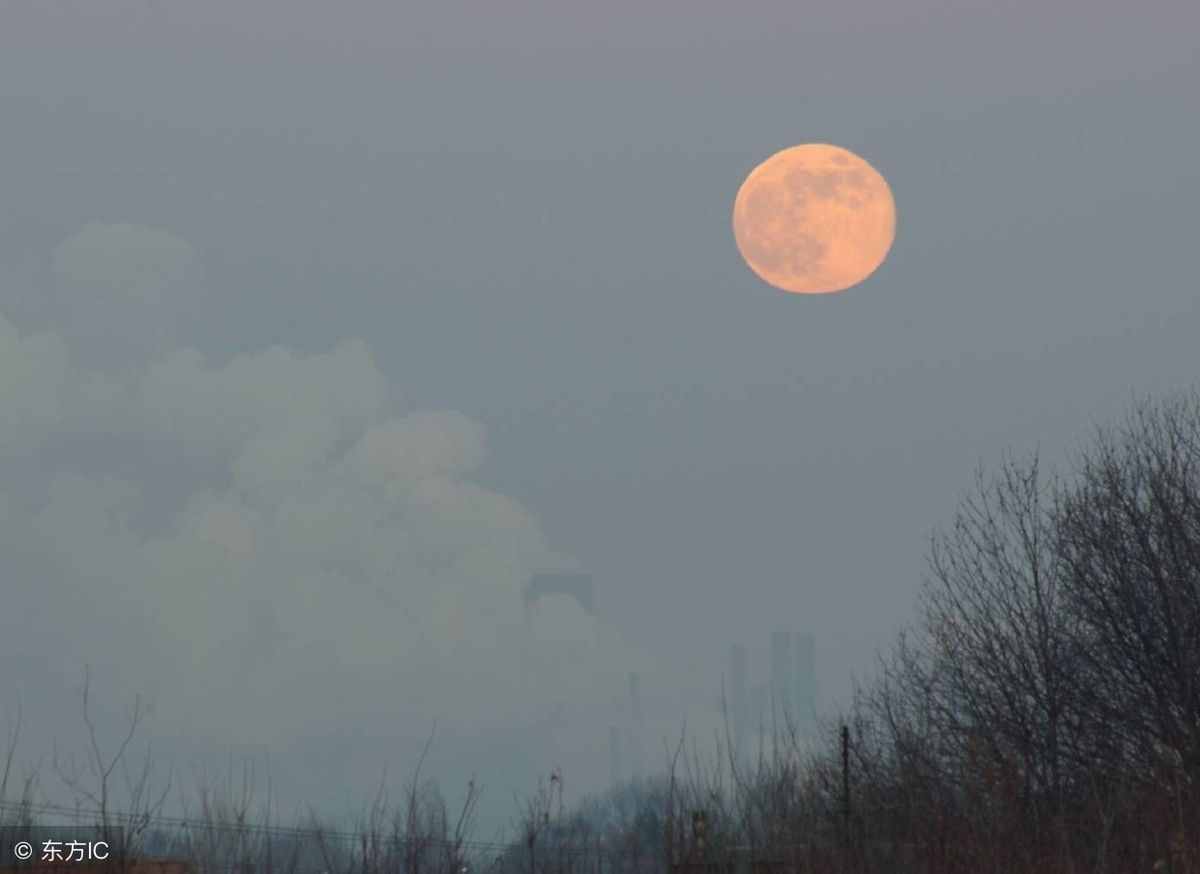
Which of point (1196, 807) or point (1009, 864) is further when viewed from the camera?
point (1196, 807)

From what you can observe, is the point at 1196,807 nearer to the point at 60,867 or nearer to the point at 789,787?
the point at 789,787

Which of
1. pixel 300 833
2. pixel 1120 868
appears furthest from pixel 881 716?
pixel 300 833

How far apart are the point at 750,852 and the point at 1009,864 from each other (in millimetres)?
2024

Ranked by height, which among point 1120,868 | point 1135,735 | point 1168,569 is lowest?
point 1120,868

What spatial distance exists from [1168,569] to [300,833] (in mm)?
19507

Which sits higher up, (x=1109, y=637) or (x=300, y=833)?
(x=1109, y=637)

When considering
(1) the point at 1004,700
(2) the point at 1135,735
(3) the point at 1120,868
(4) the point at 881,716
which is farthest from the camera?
(4) the point at 881,716

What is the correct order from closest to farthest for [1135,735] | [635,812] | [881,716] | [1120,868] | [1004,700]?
[635,812]
[1120,868]
[1135,735]
[1004,700]
[881,716]

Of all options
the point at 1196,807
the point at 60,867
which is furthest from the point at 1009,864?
the point at 60,867

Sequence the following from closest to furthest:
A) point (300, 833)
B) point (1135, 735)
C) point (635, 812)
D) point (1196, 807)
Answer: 1. point (300, 833)
2. point (635, 812)
3. point (1196, 807)
4. point (1135, 735)

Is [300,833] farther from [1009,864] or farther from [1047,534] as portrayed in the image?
[1047,534]

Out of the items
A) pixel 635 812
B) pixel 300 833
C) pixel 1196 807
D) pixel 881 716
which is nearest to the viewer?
pixel 300 833

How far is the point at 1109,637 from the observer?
92.2ft

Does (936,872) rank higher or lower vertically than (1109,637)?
lower
